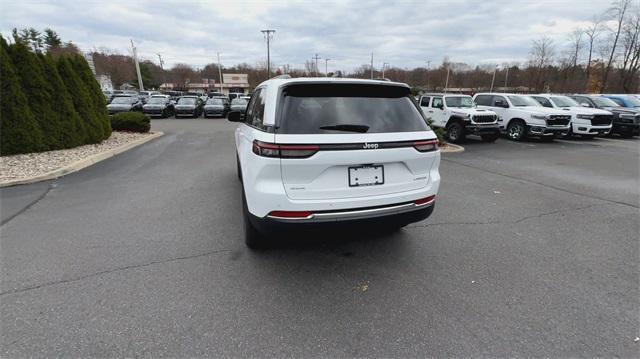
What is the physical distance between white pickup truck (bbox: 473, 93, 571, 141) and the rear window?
477 inches

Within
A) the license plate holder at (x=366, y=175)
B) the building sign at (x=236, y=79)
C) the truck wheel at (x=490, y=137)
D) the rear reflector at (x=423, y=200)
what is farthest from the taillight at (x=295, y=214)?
the building sign at (x=236, y=79)

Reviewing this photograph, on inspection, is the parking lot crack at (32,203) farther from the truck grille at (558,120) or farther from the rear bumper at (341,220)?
the truck grille at (558,120)

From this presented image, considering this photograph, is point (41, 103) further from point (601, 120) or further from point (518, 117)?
point (601, 120)

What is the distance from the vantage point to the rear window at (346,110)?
2.63 meters

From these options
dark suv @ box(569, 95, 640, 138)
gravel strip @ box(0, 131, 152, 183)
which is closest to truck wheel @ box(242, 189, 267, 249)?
gravel strip @ box(0, 131, 152, 183)

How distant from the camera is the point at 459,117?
12.1m

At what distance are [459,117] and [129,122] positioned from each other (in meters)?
13.5

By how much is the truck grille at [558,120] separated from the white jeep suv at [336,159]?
40.6ft

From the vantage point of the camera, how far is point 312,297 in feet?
8.87

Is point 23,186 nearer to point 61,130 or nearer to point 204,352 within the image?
point 61,130

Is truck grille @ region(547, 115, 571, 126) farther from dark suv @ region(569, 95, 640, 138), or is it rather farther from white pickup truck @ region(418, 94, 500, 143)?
dark suv @ region(569, 95, 640, 138)

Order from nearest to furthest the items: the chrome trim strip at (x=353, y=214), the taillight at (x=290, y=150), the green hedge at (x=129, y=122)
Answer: the taillight at (x=290, y=150) < the chrome trim strip at (x=353, y=214) < the green hedge at (x=129, y=122)

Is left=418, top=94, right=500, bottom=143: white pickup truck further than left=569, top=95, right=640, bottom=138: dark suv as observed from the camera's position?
No

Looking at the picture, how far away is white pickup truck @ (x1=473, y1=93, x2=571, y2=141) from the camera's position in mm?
12312
